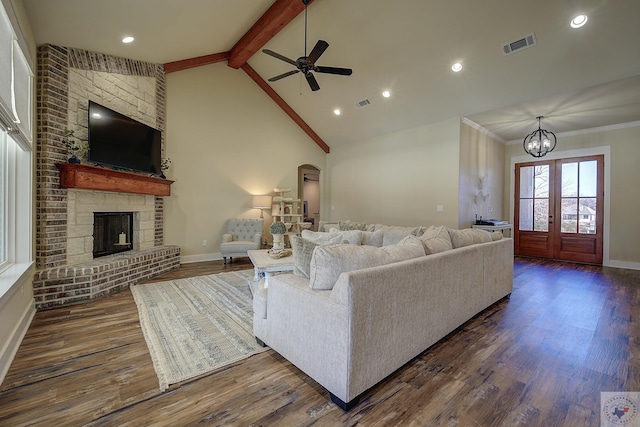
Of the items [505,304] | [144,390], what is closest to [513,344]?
[505,304]

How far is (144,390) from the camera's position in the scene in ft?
5.89

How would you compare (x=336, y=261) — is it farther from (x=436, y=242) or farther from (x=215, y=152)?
(x=215, y=152)

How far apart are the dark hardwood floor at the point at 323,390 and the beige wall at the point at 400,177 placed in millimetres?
3284

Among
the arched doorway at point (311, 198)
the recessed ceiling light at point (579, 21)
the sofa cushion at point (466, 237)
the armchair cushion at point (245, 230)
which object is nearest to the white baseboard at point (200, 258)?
the armchair cushion at point (245, 230)

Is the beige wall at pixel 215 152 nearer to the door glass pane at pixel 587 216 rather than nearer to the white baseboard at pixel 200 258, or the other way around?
the white baseboard at pixel 200 258

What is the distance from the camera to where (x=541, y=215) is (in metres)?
6.68

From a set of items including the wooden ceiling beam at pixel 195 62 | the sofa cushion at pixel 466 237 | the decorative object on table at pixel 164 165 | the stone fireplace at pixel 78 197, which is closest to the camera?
the sofa cushion at pixel 466 237

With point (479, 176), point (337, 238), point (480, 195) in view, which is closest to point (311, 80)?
point (337, 238)

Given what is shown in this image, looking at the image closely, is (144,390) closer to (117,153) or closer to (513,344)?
(513,344)

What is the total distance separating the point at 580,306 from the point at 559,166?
14.4ft

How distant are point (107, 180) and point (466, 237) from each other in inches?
186

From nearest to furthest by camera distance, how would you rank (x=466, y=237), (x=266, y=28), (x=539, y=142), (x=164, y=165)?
(x=466, y=237)
(x=266, y=28)
(x=164, y=165)
(x=539, y=142)

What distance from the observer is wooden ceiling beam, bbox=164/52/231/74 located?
5207 millimetres

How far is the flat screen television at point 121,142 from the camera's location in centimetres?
386
